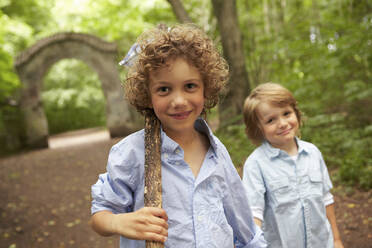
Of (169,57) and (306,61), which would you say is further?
(306,61)

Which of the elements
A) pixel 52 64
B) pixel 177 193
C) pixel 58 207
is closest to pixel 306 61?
pixel 58 207

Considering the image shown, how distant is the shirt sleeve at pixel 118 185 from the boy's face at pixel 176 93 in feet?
0.70

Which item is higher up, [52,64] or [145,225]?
[52,64]

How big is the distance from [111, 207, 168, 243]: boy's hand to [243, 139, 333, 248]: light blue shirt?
92 centimetres

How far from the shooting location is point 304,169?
77.1 inches

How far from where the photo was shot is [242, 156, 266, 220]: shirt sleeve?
1851mm

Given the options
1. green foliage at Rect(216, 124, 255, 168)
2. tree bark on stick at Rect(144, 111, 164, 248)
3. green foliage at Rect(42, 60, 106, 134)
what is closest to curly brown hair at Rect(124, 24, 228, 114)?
tree bark on stick at Rect(144, 111, 164, 248)

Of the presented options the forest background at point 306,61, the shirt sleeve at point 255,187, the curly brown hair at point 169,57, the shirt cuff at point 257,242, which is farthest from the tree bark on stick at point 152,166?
the forest background at point 306,61

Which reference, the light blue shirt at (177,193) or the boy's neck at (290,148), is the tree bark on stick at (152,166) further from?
the boy's neck at (290,148)

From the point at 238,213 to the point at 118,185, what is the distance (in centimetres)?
57

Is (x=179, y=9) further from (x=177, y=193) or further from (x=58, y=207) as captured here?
(x=177, y=193)

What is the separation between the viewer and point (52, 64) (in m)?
12.0

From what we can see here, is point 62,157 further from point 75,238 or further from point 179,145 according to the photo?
point 179,145

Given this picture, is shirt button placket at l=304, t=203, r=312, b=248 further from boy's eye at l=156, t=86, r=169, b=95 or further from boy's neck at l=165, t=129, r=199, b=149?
boy's eye at l=156, t=86, r=169, b=95
